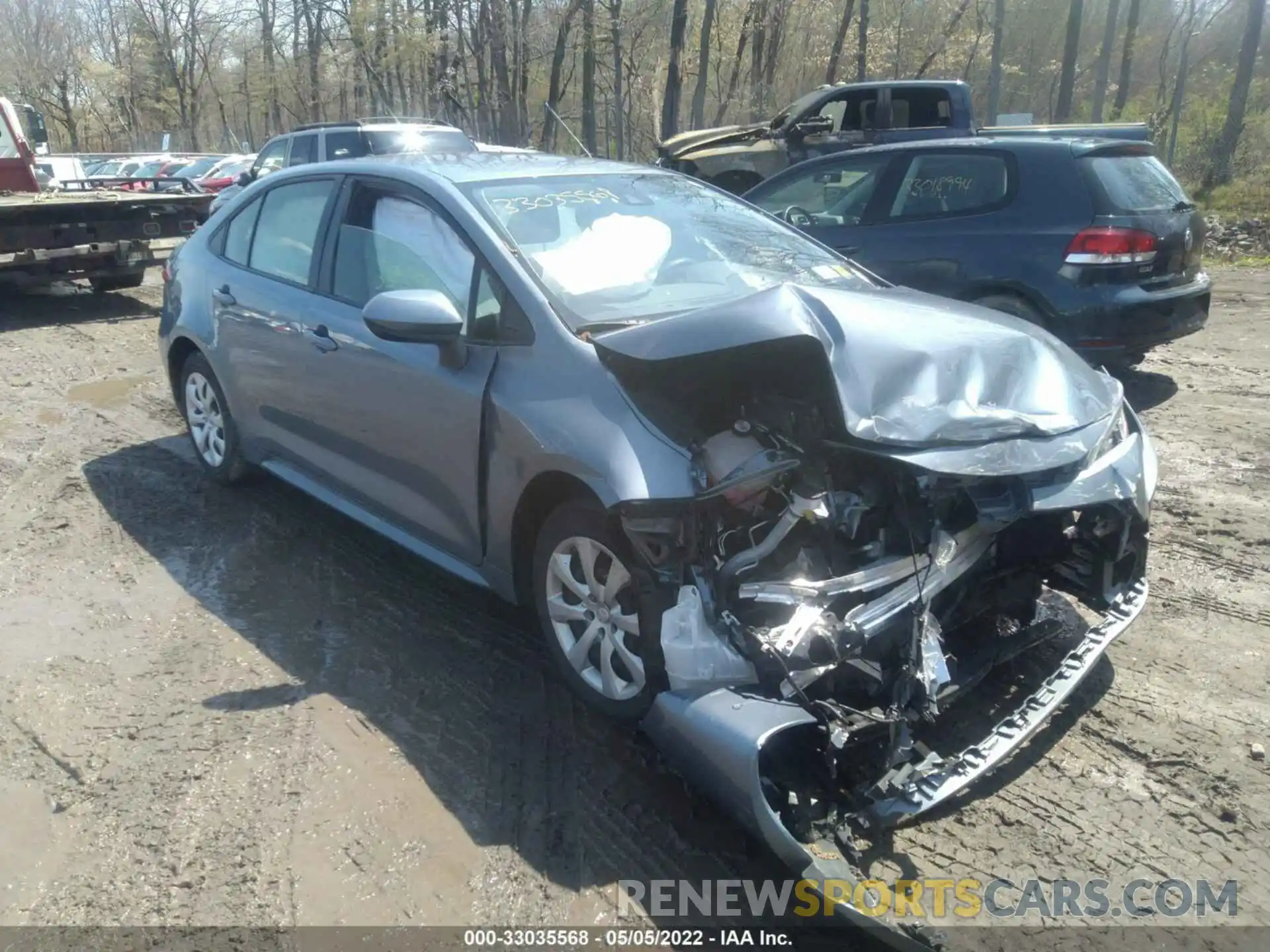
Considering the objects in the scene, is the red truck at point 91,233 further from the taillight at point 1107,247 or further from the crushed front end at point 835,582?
the crushed front end at point 835,582

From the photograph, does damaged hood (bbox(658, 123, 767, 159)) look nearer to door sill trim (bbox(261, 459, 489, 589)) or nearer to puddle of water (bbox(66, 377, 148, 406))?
puddle of water (bbox(66, 377, 148, 406))

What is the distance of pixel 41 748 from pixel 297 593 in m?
1.25

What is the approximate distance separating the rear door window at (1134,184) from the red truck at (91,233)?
30.4 ft

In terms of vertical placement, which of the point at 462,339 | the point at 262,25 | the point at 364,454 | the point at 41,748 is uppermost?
the point at 262,25

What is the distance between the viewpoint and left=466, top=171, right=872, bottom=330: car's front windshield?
3.78m

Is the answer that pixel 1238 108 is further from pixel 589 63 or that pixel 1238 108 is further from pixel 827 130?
pixel 589 63

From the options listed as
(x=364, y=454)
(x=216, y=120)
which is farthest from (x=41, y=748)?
(x=216, y=120)

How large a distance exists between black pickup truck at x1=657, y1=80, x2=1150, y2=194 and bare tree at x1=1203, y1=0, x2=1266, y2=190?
868 cm

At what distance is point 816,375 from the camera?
10.2 ft

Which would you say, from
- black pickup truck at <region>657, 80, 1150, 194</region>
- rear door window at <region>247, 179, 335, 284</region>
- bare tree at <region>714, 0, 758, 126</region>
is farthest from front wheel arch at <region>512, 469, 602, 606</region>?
bare tree at <region>714, 0, 758, 126</region>

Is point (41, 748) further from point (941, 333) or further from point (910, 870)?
point (941, 333)

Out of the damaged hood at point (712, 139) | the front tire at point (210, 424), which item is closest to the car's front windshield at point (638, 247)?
the front tire at point (210, 424)

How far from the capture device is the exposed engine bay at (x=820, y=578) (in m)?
2.75

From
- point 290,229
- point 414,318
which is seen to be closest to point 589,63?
point 290,229
